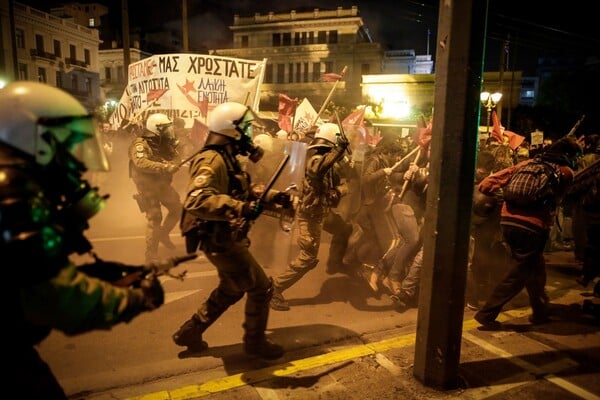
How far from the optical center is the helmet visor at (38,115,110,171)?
1.92 meters

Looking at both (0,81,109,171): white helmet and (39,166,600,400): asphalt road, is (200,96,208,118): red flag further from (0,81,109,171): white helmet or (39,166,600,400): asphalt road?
(0,81,109,171): white helmet

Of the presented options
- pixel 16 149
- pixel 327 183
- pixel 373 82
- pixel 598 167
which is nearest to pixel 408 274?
pixel 327 183

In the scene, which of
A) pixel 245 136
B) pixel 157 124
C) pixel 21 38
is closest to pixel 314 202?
pixel 245 136

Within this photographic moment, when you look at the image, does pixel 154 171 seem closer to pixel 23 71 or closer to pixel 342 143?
pixel 342 143

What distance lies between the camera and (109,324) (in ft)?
6.36

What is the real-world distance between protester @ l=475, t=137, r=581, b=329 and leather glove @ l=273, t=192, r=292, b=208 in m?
2.34

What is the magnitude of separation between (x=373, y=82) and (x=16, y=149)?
117 feet

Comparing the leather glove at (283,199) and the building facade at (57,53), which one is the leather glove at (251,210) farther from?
the building facade at (57,53)

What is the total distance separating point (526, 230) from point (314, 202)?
2.23 m

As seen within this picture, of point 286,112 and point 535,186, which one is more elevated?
point 286,112

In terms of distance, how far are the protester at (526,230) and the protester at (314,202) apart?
1.67 meters

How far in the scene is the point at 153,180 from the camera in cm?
682

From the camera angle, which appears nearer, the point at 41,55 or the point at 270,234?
the point at 270,234

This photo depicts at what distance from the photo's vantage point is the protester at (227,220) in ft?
11.0
